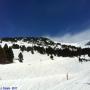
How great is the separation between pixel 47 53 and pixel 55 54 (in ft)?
21.5

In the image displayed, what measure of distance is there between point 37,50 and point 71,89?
16176 centimetres

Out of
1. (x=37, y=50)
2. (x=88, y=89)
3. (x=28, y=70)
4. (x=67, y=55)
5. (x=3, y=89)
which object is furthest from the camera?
(x=37, y=50)

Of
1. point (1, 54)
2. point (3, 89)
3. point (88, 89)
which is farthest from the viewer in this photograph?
point (1, 54)

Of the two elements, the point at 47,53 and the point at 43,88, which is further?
the point at 47,53

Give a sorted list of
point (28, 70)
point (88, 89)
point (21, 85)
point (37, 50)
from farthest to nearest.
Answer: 1. point (37, 50)
2. point (28, 70)
3. point (21, 85)
4. point (88, 89)

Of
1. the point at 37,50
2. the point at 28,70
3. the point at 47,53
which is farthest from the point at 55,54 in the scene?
the point at 28,70

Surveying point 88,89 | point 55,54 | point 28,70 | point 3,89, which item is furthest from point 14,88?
point 55,54

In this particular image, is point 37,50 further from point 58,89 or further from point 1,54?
point 58,89

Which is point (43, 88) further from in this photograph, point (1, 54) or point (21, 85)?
point (1, 54)

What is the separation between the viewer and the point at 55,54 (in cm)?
16825

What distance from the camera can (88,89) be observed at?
17375 millimetres

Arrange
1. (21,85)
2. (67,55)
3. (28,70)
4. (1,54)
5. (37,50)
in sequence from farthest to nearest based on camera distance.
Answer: (37,50)
(67,55)
(1,54)
(28,70)
(21,85)

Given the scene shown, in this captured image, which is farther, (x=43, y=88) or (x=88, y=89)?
(x=43, y=88)

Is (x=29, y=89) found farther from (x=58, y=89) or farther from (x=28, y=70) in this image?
(x=28, y=70)
